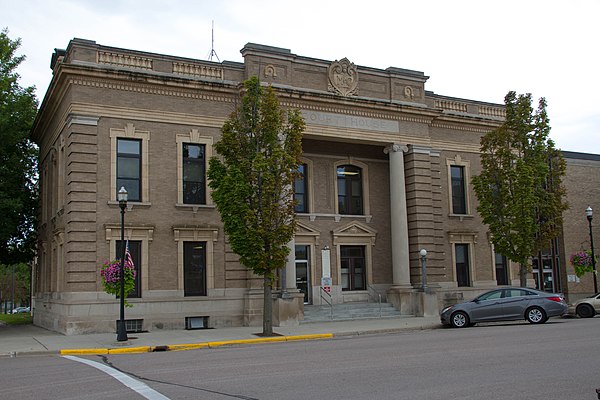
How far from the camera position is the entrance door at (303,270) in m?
29.5

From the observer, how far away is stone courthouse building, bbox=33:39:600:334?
2377cm

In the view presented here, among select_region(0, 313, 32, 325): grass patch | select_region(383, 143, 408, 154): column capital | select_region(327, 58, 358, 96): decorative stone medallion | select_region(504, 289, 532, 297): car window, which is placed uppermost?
select_region(327, 58, 358, 96): decorative stone medallion

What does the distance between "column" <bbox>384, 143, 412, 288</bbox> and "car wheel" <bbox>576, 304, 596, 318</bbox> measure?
7308 mm

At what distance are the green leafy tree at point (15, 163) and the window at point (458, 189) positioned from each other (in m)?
21.1

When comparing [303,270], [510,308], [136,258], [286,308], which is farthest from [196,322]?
[510,308]

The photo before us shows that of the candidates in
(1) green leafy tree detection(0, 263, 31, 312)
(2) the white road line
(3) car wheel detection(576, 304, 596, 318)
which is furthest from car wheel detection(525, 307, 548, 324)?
(1) green leafy tree detection(0, 263, 31, 312)

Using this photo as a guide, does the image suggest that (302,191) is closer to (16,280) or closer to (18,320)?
(18,320)

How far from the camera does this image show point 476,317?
75.7ft

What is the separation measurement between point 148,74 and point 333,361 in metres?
15.6

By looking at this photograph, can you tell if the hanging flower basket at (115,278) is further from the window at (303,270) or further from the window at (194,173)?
the window at (303,270)

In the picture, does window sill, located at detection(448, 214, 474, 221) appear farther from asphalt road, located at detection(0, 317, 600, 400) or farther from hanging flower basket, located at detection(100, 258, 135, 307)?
hanging flower basket, located at detection(100, 258, 135, 307)

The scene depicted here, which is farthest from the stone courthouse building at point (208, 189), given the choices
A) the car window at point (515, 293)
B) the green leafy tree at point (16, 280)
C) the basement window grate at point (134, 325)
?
the green leafy tree at point (16, 280)

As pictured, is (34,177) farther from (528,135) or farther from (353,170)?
(528,135)

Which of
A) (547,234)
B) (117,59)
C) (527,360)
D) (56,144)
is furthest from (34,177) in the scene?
→ (527,360)
